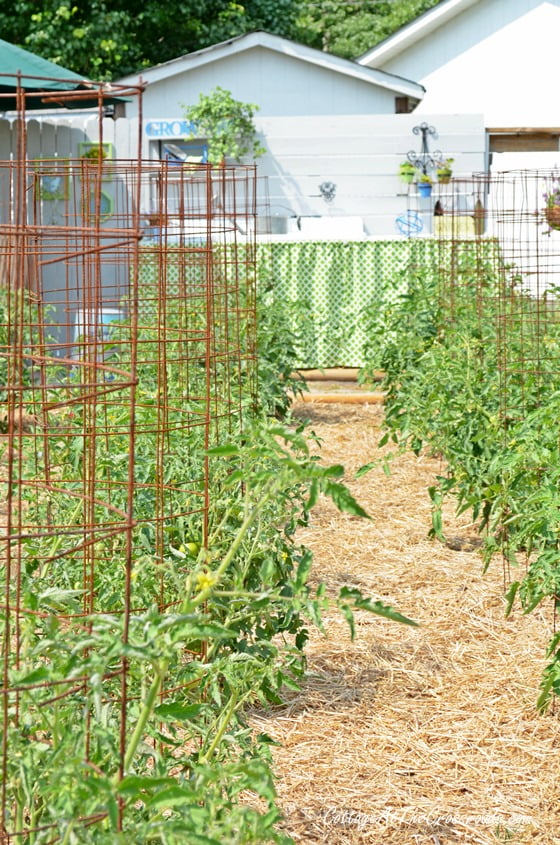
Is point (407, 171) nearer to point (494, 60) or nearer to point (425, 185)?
point (425, 185)

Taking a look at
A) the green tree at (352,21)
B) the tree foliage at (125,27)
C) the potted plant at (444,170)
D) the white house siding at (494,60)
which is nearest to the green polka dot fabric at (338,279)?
the potted plant at (444,170)

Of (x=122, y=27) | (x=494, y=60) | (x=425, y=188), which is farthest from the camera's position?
(x=122, y=27)

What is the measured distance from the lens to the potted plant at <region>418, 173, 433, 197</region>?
1295 cm

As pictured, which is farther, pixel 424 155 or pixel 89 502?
pixel 424 155

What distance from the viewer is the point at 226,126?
13.1 meters

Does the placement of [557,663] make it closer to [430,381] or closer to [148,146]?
[430,381]

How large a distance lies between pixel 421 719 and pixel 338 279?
254 inches

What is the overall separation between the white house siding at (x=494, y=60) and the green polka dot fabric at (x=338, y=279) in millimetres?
8902

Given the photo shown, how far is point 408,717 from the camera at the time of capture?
328cm

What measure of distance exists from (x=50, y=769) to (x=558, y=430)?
2.05 metres

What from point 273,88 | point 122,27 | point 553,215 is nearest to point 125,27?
point 122,27

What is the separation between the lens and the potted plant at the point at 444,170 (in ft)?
41.8

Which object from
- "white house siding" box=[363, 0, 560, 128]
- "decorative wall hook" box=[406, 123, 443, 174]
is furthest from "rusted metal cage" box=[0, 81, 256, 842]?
"white house siding" box=[363, 0, 560, 128]

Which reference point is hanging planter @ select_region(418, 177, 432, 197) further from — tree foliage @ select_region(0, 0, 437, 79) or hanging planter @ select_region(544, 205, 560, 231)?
hanging planter @ select_region(544, 205, 560, 231)
